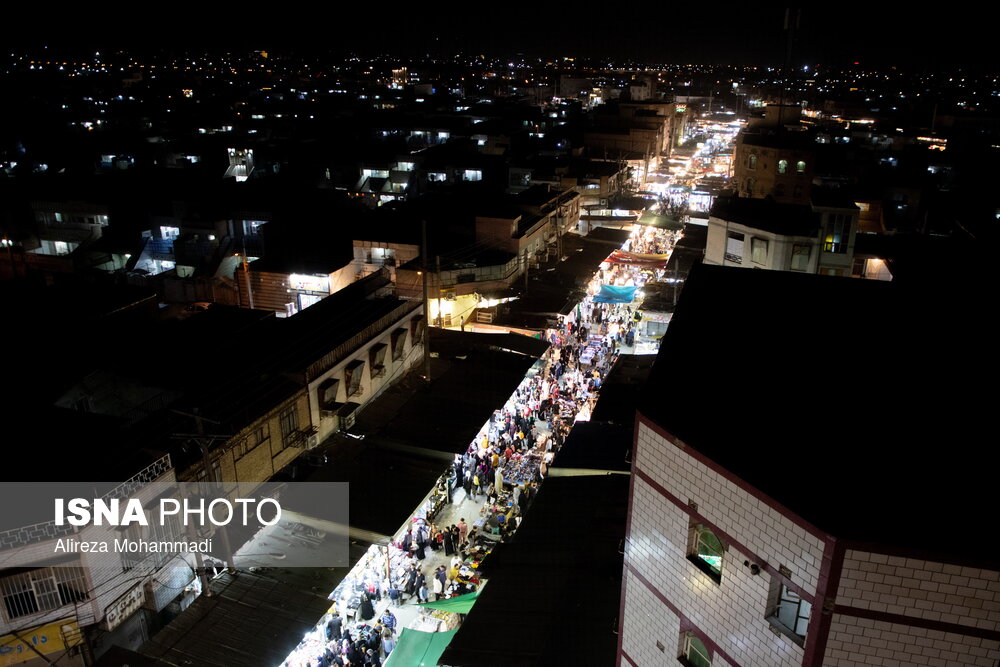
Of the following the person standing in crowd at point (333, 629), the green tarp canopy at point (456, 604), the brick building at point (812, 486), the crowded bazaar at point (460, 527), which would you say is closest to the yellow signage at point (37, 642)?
the crowded bazaar at point (460, 527)

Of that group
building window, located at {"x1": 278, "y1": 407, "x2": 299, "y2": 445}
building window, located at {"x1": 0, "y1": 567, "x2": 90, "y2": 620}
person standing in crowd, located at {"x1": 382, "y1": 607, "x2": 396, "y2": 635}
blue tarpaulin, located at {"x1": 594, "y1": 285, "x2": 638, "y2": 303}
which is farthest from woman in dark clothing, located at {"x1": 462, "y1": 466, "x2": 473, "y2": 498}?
blue tarpaulin, located at {"x1": 594, "y1": 285, "x2": 638, "y2": 303}

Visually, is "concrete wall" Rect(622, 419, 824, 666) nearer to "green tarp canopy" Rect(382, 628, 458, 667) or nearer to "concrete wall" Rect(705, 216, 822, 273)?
"green tarp canopy" Rect(382, 628, 458, 667)

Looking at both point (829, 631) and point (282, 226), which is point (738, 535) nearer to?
point (829, 631)

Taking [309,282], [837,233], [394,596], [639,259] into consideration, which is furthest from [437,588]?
[639,259]

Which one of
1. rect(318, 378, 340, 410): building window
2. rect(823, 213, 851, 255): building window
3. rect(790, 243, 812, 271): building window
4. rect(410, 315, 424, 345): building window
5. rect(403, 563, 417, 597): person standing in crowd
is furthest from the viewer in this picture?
rect(823, 213, 851, 255): building window

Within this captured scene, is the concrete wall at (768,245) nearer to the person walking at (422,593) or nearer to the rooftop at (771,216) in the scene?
the rooftop at (771,216)

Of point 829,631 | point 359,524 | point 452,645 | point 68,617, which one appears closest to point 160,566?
point 68,617

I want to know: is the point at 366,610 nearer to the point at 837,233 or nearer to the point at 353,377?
the point at 353,377
